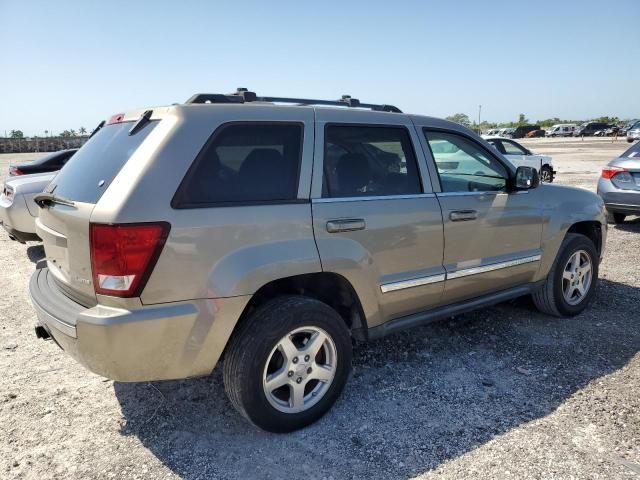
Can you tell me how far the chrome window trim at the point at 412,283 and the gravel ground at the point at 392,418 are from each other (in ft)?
2.32

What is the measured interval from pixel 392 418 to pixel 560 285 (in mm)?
2330

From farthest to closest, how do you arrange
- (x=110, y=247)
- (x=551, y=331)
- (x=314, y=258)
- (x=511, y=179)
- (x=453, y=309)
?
(x=551, y=331) → (x=511, y=179) → (x=453, y=309) → (x=314, y=258) → (x=110, y=247)

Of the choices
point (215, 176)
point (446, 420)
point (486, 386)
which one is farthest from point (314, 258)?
point (486, 386)

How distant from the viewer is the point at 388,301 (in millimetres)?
3270

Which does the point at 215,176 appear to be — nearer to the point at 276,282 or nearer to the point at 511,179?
the point at 276,282

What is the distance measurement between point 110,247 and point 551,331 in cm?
367

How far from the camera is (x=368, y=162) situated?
328 cm

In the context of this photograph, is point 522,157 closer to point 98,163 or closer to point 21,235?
point 21,235

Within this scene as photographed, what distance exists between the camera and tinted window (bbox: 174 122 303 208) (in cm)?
256

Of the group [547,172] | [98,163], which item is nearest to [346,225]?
[98,163]

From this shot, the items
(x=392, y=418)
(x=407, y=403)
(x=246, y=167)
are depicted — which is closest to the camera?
(x=246, y=167)

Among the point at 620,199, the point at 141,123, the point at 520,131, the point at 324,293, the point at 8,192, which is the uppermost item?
the point at 141,123

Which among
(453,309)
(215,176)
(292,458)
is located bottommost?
Result: (292,458)

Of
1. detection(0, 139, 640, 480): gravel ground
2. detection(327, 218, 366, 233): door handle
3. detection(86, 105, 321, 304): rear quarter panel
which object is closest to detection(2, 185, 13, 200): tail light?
detection(0, 139, 640, 480): gravel ground
